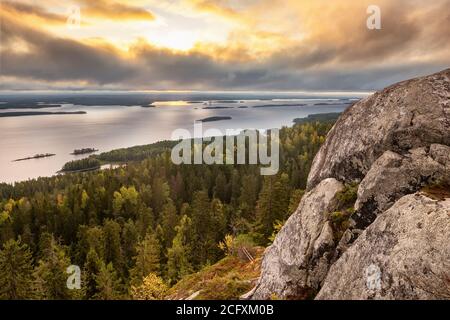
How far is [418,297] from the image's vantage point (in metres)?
8.58

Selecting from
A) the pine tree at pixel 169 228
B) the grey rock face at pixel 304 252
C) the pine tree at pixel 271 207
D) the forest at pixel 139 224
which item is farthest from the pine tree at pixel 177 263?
the grey rock face at pixel 304 252

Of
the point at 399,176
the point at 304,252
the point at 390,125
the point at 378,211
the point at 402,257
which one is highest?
the point at 390,125

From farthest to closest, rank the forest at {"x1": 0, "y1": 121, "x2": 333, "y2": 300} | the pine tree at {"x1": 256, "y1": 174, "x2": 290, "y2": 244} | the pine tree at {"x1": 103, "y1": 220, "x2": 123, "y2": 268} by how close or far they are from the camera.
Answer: the pine tree at {"x1": 103, "y1": 220, "x2": 123, "y2": 268}, the pine tree at {"x1": 256, "y1": 174, "x2": 290, "y2": 244}, the forest at {"x1": 0, "y1": 121, "x2": 333, "y2": 300}

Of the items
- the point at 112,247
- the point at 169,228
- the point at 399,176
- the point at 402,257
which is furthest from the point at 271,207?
the point at 112,247

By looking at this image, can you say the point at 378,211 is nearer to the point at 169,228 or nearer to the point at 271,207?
the point at 271,207

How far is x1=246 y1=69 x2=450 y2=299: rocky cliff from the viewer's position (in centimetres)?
903

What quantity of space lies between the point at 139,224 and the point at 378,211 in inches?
3379

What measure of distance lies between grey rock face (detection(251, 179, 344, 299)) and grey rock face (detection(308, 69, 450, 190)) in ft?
4.08

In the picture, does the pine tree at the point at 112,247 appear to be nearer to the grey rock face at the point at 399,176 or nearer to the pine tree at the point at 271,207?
the pine tree at the point at 271,207

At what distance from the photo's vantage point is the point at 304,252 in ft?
45.6

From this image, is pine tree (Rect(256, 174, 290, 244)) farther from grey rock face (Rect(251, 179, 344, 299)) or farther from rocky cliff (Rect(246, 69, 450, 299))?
grey rock face (Rect(251, 179, 344, 299))

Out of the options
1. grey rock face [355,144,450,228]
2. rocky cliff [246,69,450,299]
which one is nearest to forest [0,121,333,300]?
rocky cliff [246,69,450,299]

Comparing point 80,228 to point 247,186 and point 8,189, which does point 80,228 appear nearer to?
point 247,186
